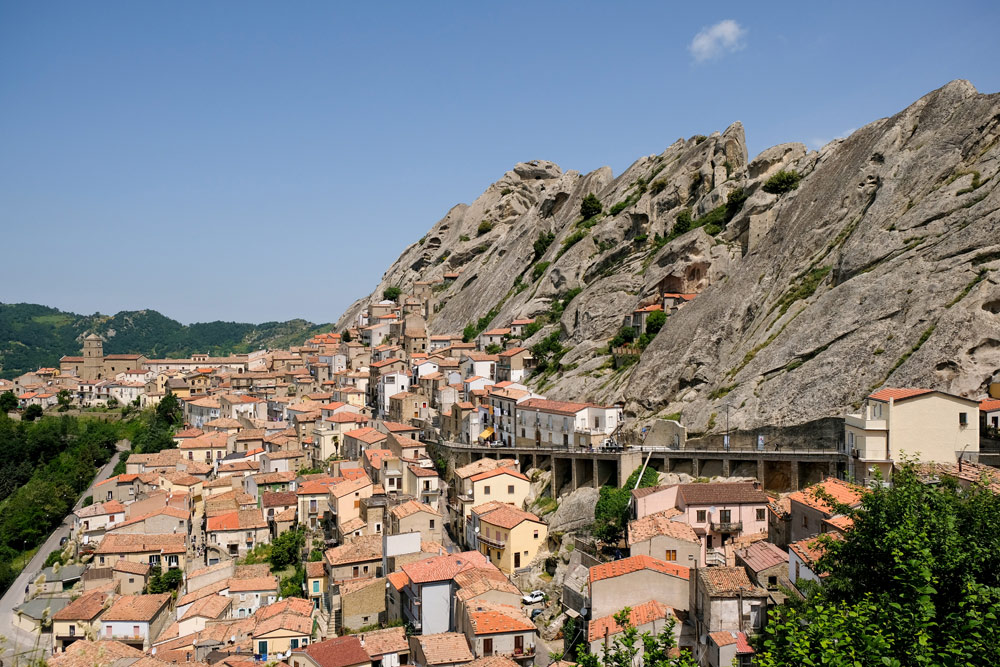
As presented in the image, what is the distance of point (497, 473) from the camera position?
48938 mm

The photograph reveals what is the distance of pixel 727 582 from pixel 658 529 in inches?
333

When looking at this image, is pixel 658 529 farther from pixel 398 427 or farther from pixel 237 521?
pixel 398 427

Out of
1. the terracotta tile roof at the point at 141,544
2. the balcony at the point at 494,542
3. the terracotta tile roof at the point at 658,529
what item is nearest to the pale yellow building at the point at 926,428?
the terracotta tile roof at the point at 658,529

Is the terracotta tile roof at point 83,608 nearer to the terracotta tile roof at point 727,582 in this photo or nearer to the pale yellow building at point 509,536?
the pale yellow building at point 509,536

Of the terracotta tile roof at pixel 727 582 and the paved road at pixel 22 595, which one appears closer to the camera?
the terracotta tile roof at pixel 727 582

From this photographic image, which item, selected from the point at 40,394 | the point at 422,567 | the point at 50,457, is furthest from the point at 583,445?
the point at 40,394

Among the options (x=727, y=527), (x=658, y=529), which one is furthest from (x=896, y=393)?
(x=658, y=529)

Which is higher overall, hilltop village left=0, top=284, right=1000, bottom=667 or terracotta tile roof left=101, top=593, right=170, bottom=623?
hilltop village left=0, top=284, right=1000, bottom=667

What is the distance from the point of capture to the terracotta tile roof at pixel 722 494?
36938 mm

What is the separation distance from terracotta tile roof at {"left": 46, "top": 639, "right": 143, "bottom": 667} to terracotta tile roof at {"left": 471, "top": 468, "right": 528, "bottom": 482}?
20998 millimetres

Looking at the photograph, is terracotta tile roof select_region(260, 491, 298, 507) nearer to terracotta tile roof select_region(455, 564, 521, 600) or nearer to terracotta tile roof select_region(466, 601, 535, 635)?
terracotta tile roof select_region(455, 564, 521, 600)

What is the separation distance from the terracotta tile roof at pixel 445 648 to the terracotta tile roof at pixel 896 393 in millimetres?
22020

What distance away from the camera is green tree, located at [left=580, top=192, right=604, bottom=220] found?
9125cm

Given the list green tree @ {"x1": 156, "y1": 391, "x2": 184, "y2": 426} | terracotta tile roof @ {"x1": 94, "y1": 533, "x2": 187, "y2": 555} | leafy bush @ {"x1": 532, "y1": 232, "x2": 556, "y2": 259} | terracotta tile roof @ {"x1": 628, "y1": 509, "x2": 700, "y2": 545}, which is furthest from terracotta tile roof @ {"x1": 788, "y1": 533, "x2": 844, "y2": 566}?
green tree @ {"x1": 156, "y1": 391, "x2": 184, "y2": 426}
